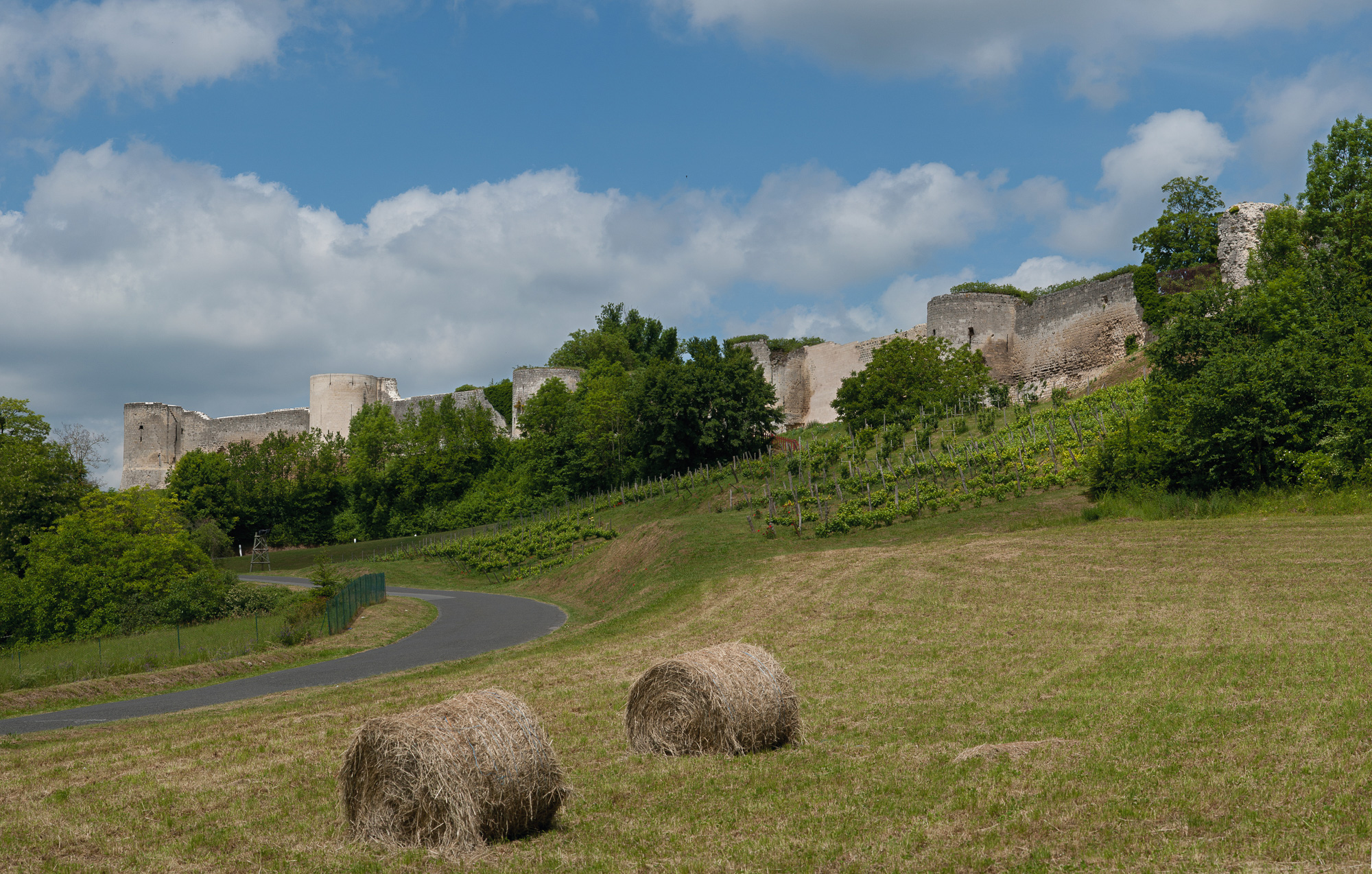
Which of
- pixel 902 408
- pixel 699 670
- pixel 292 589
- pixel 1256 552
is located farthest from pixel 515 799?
pixel 902 408

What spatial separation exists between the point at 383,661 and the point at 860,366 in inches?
1694

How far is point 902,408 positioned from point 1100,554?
23.1 metres

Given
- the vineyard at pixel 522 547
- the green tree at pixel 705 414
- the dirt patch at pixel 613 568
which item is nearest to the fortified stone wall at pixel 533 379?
the green tree at pixel 705 414

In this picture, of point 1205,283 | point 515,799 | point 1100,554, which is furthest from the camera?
point 1205,283

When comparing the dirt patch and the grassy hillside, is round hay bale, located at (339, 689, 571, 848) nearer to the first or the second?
the grassy hillside

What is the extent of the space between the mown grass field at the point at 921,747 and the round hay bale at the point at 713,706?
285 mm

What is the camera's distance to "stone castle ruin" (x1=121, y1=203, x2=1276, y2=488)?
45.6 metres

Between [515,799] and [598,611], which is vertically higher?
[515,799]

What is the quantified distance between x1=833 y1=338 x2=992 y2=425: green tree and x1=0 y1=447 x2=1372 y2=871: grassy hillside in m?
23.7

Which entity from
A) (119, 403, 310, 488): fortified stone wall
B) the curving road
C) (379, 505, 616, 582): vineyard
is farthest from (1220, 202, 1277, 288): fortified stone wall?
(119, 403, 310, 488): fortified stone wall

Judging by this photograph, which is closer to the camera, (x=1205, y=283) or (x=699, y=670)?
(x=699, y=670)

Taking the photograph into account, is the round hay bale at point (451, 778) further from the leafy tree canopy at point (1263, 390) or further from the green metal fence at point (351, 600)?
the leafy tree canopy at point (1263, 390)

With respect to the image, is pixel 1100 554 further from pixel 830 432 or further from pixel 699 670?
pixel 830 432

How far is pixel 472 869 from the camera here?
6145mm
